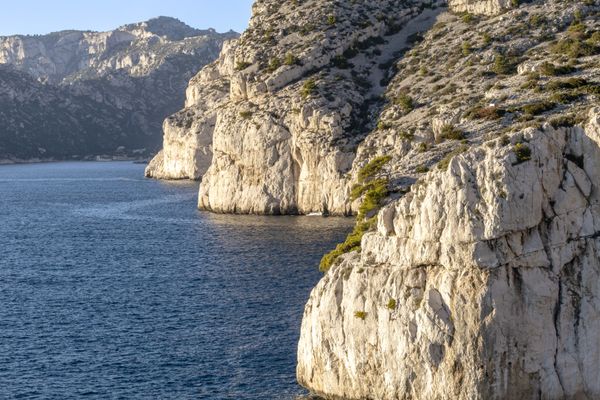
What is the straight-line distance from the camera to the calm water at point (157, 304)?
181ft

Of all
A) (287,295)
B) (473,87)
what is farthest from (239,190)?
(287,295)

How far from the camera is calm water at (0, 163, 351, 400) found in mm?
55094

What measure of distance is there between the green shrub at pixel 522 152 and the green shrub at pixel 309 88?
277ft

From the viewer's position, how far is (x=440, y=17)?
472 ft

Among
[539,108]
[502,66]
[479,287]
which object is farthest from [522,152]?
[502,66]

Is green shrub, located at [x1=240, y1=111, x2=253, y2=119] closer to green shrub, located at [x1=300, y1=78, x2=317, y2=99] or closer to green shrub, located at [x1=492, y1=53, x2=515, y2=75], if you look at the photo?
green shrub, located at [x1=300, y1=78, x2=317, y2=99]

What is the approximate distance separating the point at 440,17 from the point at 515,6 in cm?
1549

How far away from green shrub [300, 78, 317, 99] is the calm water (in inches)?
732

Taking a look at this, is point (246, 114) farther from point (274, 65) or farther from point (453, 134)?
point (453, 134)

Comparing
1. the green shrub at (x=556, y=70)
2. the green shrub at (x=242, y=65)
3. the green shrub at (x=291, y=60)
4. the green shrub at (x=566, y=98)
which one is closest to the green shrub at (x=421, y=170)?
the green shrub at (x=566, y=98)

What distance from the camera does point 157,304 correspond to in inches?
2918

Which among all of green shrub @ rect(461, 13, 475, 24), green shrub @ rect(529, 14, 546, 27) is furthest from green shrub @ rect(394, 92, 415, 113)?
green shrub @ rect(461, 13, 475, 24)

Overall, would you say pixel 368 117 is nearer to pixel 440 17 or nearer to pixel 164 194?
pixel 440 17

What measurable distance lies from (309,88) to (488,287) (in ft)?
294
